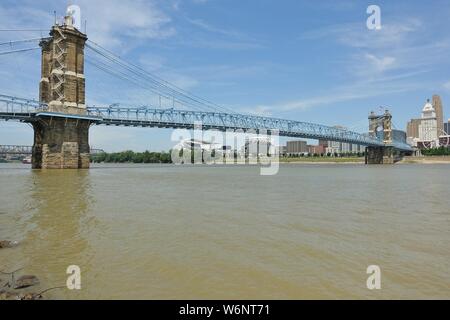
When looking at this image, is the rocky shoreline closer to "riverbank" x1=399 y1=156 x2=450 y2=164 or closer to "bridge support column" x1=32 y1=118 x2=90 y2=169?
"bridge support column" x1=32 y1=118 x2=90 y2=169

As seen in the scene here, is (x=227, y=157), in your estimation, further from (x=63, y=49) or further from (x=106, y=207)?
(x=106, y=207)

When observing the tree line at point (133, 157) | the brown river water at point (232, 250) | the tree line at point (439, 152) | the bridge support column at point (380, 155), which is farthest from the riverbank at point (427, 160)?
the brown river water at point (232, 250)

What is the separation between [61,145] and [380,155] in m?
95.2

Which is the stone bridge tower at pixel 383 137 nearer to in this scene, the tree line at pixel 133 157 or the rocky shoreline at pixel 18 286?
the tree line at pixel 133 157

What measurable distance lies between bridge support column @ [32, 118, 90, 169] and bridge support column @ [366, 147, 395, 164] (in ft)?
296

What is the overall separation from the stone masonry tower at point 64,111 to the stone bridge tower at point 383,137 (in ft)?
296

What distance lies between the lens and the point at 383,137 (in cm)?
12119

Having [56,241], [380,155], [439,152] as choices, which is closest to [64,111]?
[56,241]

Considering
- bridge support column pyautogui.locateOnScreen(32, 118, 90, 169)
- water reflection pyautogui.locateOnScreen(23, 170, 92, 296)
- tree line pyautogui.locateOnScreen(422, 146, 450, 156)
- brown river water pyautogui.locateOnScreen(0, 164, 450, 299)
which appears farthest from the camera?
tree line pyautogui.locateOnScreen(422, 146, 450, 156)

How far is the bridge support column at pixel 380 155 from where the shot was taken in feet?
364

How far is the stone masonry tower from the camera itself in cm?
4756

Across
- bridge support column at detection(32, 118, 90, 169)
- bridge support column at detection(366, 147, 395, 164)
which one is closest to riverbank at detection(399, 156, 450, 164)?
bridge support column at detection(366, 147, 395, 164)

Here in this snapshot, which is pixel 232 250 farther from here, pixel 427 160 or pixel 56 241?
pixel 427 160
